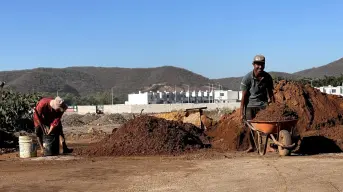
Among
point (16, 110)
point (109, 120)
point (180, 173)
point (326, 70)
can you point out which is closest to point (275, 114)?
point (180, 173)

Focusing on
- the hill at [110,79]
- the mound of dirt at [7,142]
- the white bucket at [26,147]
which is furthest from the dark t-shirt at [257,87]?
the hill at [110,79]

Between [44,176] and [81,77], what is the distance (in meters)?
136

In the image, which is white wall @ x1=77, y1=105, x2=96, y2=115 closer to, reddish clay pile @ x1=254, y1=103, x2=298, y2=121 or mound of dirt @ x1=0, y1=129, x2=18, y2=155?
mound of dirt @ x1=0, y1=129, x2=18, y2=155

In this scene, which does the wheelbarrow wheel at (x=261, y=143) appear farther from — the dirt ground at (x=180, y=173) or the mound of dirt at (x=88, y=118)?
the mound of dirt at (x=88, y=118)

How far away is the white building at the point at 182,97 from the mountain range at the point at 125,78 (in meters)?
30.9

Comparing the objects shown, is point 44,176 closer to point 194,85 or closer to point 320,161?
point 320,161

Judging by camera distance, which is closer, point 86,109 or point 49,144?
point 49,144

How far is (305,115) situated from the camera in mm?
13445

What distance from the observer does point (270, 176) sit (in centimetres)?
771

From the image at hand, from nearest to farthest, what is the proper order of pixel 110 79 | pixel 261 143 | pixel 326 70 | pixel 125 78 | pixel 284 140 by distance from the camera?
pixel 284 140, pixel 261 143, pixel 326 70, pixel 125 78, pixel 110 79

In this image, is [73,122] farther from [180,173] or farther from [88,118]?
[180,173]

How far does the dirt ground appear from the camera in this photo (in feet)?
23.5

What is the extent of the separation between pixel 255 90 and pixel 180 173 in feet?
11.0

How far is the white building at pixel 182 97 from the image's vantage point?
81375 mm
